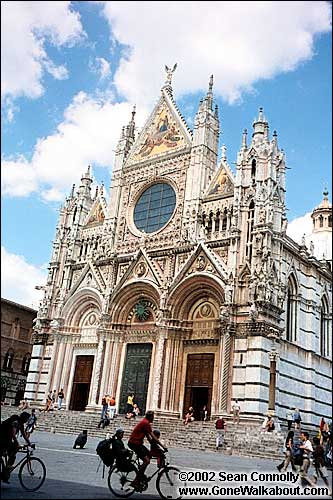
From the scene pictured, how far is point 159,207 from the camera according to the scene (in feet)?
110

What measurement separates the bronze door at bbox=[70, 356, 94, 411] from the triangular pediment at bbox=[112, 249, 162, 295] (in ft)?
15.6

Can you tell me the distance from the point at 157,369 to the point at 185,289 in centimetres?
443

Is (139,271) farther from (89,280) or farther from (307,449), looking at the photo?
(307,449)

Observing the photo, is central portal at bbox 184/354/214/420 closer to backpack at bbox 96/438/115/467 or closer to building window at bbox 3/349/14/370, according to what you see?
backpack at bbox 96/438/115/467

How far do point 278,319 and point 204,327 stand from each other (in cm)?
405

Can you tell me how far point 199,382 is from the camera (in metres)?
28.0

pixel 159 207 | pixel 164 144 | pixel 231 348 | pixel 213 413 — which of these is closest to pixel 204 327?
pixel 231 348

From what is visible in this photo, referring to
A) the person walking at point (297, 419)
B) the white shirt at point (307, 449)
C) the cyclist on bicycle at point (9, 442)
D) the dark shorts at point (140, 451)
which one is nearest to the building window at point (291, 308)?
the person walking at point (297, 419)

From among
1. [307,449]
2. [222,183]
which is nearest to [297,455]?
[307,449]

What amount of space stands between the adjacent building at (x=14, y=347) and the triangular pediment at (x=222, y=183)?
21078 millimetres

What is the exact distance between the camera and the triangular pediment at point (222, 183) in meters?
30.5

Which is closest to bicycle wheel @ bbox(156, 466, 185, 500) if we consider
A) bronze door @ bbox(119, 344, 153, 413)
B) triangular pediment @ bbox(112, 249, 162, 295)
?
bronze door @ bbox(119, 344, 153, 413)

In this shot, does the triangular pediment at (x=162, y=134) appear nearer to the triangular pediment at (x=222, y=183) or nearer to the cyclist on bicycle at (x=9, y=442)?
the triangular pediment at (x=222, y=183)

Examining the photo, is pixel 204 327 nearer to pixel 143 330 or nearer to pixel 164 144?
pixel 143 330
